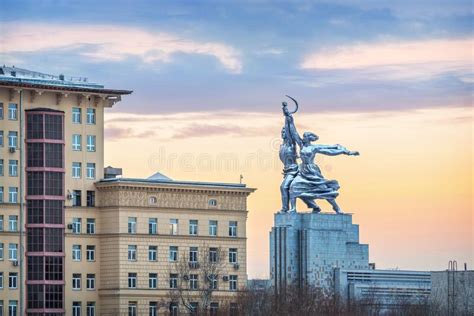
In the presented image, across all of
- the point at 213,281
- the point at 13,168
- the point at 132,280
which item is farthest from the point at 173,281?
the point at 13,168

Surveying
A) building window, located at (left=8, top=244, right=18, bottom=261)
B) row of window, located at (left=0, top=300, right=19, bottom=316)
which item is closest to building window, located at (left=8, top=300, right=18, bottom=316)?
row of window, located at (left=0, top=300, right=19, bottom=316)

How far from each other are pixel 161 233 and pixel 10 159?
9.70 metres

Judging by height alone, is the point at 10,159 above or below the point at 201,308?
above

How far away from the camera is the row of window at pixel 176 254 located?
128750mm

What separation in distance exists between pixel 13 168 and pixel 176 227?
33.4 ft

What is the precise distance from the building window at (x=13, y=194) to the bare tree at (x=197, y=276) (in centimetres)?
1012

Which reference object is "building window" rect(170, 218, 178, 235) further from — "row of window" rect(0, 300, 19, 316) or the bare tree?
"row of window" rect(0, 300, 19, 316)

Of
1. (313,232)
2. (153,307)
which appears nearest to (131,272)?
(153,307)

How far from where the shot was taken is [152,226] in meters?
129

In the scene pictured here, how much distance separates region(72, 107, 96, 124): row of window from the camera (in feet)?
422

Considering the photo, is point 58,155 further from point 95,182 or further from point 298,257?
point 298,257

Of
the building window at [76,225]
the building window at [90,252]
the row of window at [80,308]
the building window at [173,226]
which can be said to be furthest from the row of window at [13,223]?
the building window at [173,226]

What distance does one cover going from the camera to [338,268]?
128m

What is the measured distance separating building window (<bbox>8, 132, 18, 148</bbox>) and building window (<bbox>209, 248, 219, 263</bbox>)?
13175 mm
